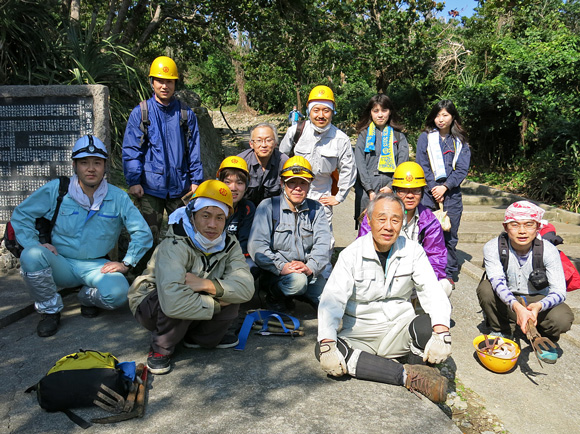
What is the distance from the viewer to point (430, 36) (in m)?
14.1

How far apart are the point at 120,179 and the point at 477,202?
6248 millimetres

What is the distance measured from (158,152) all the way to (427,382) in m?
2.94

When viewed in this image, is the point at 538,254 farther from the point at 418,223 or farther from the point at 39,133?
the point at 39,133

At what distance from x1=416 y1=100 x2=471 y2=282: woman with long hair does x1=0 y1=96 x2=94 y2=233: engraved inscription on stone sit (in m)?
3.38

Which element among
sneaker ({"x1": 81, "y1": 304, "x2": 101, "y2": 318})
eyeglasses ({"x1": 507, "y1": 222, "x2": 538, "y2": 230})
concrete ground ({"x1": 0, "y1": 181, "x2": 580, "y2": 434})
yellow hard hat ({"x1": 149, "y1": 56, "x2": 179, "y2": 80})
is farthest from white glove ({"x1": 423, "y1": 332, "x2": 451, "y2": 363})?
yellow hard hat ({"x1": 149, "y1": 56, "x2": 179, "y2": 80})

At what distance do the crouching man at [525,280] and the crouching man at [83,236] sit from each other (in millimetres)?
2733

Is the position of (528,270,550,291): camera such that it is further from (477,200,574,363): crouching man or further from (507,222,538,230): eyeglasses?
(507,222,538,230): eyeglasses

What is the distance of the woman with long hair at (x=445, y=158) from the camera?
503cm

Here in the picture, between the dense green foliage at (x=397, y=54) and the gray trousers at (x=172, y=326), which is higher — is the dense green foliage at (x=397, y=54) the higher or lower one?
the higher one

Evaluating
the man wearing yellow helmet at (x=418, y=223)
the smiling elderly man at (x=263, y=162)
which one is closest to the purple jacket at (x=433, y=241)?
the man wearing yellow helmet at (x=418, y=223)

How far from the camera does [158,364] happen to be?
3.09 m

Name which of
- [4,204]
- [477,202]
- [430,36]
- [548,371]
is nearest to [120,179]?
[4,204]

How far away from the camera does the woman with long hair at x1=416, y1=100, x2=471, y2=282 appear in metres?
5.03

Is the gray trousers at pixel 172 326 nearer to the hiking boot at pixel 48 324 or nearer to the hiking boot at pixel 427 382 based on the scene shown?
the hiking boot at pixel 48 324
